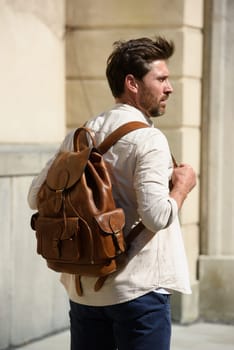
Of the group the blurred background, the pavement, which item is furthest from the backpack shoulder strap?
the pavement

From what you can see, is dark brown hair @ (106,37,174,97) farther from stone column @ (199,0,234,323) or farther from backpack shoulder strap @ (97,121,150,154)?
stone column @ (199,0,234,323)

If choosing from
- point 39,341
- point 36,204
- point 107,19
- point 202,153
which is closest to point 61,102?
point 107,19

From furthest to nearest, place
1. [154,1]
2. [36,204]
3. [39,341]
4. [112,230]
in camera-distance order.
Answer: [154,1], [39,341], [36,204], [112,230]

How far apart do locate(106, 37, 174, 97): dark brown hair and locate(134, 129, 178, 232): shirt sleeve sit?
0.28 metres

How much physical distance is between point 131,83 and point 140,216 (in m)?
0.52

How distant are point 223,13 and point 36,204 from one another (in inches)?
147

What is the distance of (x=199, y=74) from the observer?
22.9 feet

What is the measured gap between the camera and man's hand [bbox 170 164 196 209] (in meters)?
3.43

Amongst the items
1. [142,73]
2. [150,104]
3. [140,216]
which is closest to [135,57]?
[142,73]

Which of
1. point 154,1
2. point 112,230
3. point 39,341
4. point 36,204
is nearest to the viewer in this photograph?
point 112,230

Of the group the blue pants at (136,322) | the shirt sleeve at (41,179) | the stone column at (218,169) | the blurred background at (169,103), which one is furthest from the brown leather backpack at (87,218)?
the stone column at (218,169)

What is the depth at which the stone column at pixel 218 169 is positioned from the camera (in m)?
6.96

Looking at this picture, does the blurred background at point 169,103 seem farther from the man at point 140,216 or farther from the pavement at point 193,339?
the man at point 140,216

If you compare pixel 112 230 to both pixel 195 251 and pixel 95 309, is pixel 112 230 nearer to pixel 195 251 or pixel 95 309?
pixel 95 309
